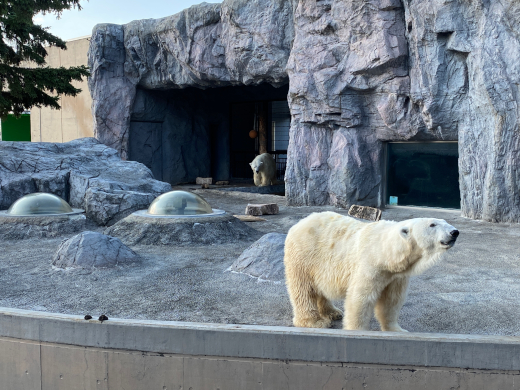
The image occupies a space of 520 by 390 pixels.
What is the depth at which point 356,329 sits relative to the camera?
2.87 meters

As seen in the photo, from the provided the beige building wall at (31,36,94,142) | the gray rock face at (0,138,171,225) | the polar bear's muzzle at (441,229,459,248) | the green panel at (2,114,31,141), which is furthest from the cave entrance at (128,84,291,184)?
the polar bear's muzzle at (441,229,459,248)

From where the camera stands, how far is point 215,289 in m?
4.41

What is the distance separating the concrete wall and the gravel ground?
0.60 meters

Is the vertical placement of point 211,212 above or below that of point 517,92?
below

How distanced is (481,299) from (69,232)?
5.26 m

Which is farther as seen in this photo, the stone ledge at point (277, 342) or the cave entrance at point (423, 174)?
the cave entrance at point (423, 174)

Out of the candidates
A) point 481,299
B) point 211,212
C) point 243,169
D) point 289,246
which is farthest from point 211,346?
point 243,169

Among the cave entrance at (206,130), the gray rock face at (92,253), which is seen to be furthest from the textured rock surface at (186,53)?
the gray rock face at (92,253)

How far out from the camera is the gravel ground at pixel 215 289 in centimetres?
364

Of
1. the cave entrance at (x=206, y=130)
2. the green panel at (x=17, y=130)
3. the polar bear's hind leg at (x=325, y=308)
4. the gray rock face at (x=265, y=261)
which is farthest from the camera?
the green panel at (x=17, y=130)

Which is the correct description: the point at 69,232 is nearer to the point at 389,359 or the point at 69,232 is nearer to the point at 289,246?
the point at 289,246

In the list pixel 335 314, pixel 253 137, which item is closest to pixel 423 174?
pixel 335 314

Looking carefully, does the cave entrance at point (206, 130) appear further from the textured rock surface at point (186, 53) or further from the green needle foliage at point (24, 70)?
the green needle foliage at point (24, 70)

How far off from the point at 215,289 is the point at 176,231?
210 centimetres
